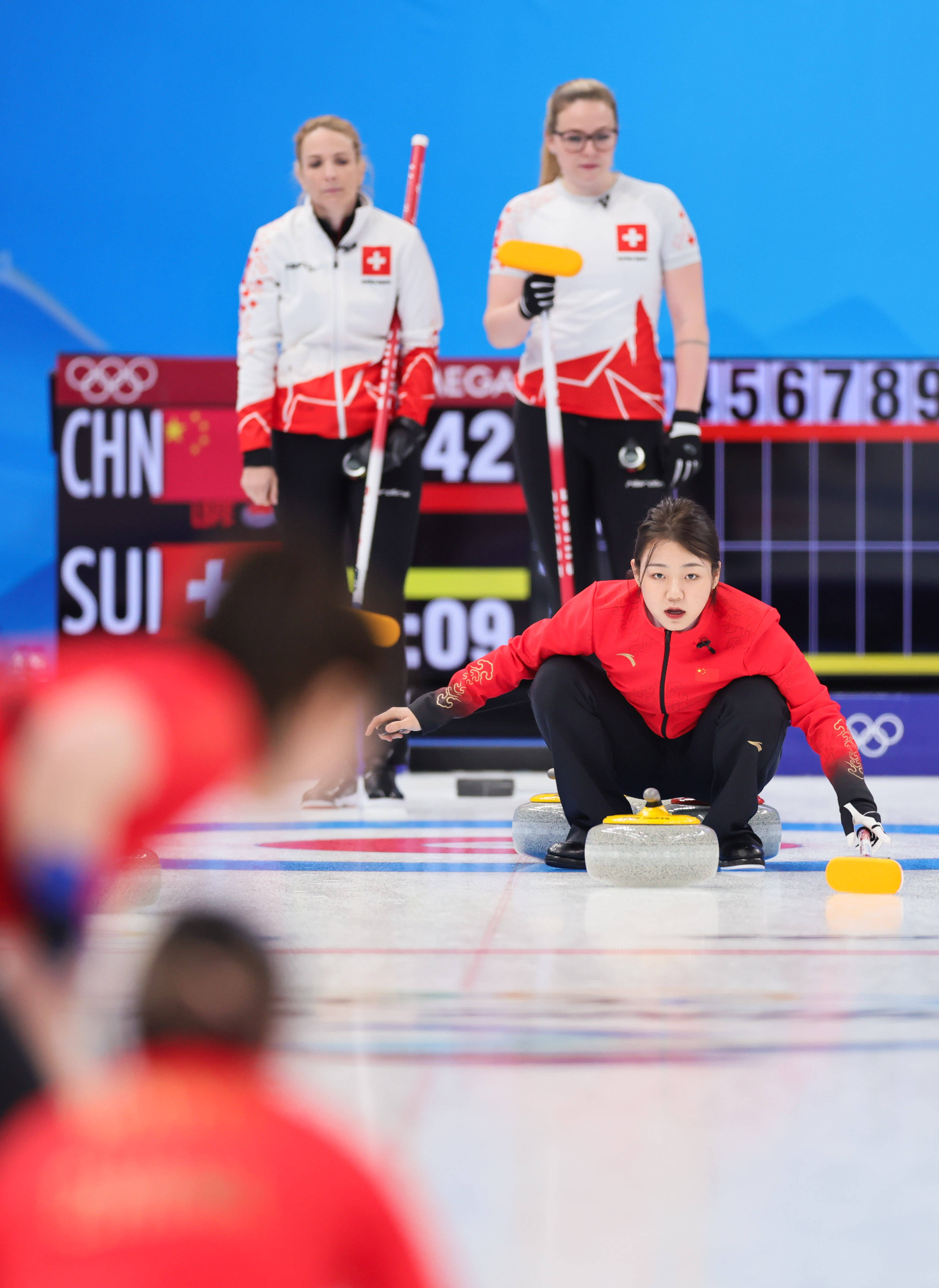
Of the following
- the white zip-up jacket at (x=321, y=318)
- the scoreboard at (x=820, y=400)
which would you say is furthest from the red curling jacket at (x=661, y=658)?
the scoreboard at (x=820, y=400)

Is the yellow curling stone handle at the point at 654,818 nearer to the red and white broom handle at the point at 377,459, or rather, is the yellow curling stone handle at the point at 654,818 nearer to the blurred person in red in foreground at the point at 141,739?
the red and white broom handle at the point at 377,459

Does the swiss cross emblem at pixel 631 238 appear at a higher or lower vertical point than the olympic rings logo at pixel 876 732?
higher

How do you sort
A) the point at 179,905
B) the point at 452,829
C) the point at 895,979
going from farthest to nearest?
the point at 452,829, the point at 179,905, the point at 895,979

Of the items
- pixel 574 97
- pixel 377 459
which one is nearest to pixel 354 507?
pixel 377 459

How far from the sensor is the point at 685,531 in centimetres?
212

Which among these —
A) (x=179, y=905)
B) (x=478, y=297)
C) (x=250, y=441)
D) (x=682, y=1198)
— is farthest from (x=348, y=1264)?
(x=478, y=297)

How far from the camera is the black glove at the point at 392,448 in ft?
10.1

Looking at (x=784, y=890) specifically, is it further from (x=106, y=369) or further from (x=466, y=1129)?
(x=106, y=369)

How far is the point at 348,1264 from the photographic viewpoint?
0.46 m

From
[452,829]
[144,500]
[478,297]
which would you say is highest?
[478,297]

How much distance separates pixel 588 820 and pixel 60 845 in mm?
1719

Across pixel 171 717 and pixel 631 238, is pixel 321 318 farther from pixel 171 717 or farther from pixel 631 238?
pixel 171 717

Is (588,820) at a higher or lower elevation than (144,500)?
lower

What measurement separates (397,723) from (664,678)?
1.57ft
